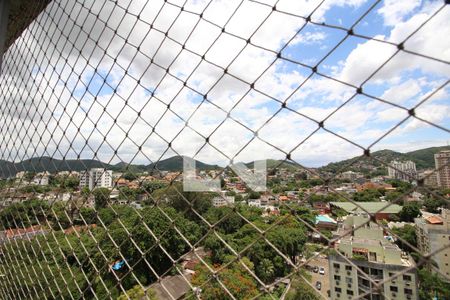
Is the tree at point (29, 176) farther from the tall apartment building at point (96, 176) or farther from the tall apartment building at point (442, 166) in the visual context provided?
the tall apartment building at point (442, 166)

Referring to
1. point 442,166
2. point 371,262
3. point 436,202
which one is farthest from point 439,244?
point 371,262

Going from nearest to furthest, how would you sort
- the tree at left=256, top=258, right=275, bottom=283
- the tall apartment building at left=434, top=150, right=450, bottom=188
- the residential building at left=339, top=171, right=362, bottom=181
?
1. the tall apartment building at left=434, top=150, right=450, bottom=188
2. the residential building at left=339, top=171, right=362, bottom=181
3. the tree at left=256, top=258, right=275, bottom=283

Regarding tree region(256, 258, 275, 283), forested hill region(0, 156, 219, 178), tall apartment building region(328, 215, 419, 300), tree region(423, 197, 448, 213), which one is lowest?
tree region(256, 258, 275, 283)

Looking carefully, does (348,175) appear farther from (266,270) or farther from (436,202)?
(266,270)

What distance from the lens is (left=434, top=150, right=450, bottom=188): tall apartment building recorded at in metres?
0.42

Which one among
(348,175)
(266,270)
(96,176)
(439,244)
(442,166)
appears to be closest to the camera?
(442,166)

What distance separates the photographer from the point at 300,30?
0.66 metres

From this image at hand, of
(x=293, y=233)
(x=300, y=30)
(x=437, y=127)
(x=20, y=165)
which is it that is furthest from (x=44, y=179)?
(x=293, y=233)

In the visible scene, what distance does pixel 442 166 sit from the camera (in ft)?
1.36

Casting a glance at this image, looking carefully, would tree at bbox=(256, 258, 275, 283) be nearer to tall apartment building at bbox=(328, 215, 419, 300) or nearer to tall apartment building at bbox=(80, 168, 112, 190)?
tall apartment building at bbox=(328, 215, 419, 300)

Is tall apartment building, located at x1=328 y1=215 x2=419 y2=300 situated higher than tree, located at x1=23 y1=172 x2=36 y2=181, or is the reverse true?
tree, located at x1=23 y1=172 x2=36 y2=181

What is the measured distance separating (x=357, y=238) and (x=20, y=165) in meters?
5.03

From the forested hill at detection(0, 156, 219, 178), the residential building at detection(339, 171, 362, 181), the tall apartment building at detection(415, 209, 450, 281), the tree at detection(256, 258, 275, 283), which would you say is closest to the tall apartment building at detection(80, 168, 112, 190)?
the forested hill at detection(0, 156, 219, 178)

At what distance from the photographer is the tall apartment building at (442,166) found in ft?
1.38
